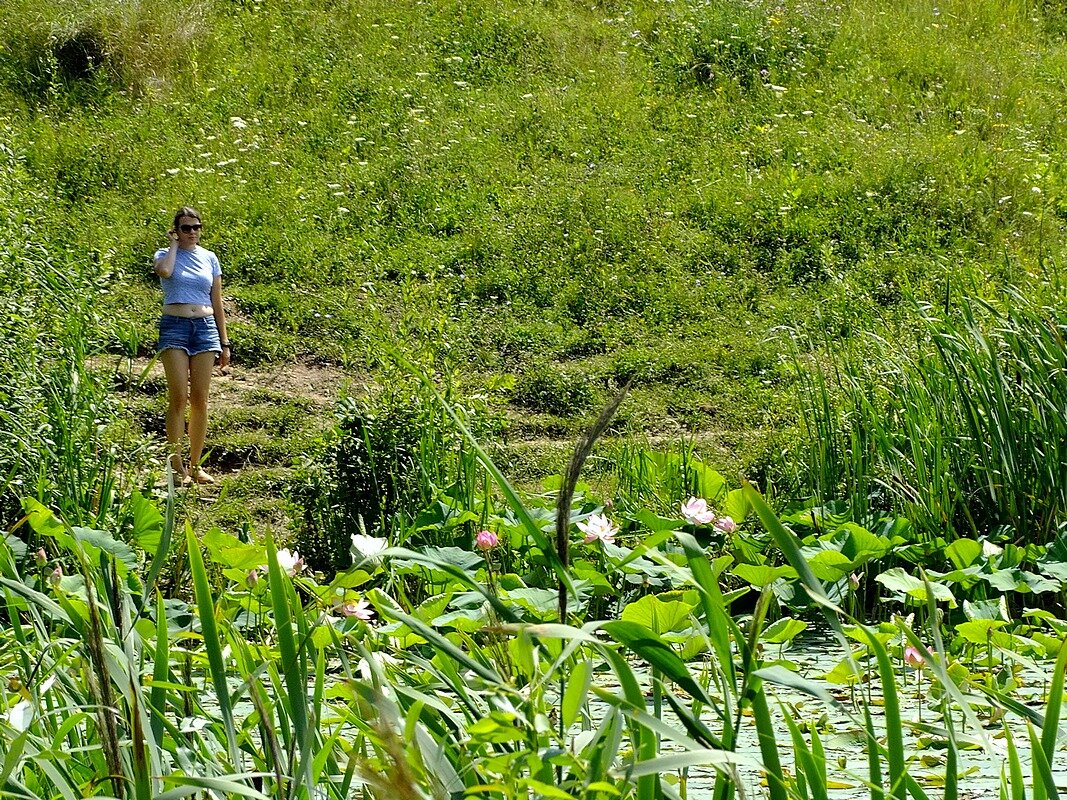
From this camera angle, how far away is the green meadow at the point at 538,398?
5.59 feet

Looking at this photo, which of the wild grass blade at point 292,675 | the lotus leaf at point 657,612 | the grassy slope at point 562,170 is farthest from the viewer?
the grassy slope at point 562,170

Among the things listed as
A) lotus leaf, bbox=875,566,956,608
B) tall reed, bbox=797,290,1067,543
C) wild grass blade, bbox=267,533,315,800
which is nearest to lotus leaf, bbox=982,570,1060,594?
lotus leaf, bbox=875,566,956,608

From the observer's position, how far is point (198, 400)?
688cm


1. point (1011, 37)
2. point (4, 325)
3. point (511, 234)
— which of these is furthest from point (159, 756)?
point (1011, 37)

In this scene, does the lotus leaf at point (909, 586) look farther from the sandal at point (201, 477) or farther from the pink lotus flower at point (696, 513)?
the sandal at point (201, 477)

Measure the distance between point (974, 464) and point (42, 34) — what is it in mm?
10877

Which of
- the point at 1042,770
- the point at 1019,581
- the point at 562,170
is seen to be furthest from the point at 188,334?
the point at 1042,770

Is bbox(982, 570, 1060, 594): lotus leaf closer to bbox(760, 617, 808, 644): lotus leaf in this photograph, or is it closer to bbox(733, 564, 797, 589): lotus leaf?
bbox(733, 564, 797, 589): lotus leaf

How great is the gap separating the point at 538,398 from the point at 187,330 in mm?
2344

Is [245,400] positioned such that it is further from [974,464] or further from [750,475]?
[974,464]

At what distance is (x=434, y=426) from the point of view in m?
5.09

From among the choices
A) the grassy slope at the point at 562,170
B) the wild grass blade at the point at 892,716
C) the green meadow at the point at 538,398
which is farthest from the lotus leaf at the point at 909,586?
the grassy slope at the point at 562,170

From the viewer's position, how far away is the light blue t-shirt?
685 cm

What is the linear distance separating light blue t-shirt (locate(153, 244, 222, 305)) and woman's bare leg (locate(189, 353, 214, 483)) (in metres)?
0.31
